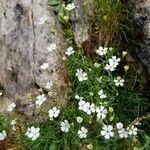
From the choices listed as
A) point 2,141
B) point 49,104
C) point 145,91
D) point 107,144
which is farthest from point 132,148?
point 2,141

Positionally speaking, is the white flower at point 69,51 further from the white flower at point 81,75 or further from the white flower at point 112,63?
the white flower at point 112,63

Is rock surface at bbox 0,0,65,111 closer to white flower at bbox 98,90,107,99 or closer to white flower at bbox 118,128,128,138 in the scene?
white flower at bbox 98,90,107,99

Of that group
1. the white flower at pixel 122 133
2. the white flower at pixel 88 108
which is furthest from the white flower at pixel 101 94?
the white flower at pixel 122 133

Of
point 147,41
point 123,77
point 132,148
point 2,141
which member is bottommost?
point 2,141

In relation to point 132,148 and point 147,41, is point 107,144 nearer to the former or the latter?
point 132,148

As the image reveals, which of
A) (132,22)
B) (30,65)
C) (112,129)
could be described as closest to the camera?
(112,129)

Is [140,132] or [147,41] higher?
[147,41]

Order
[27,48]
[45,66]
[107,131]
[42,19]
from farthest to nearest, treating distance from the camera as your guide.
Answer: [27,48], [42,19], [45,66], [107,131]

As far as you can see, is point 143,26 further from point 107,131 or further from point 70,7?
point 107,131

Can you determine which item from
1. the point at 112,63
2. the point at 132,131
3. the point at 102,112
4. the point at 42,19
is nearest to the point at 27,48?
the point at 42,19
